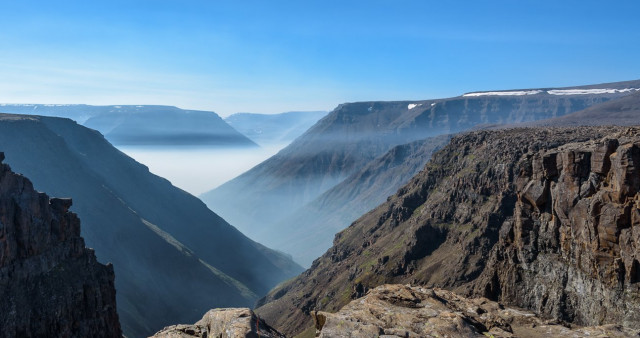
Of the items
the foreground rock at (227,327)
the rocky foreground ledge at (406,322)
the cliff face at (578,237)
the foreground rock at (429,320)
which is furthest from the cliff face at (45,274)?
the cliff face at (578,237)

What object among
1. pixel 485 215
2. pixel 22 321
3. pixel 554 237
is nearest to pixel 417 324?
pixel 554 237

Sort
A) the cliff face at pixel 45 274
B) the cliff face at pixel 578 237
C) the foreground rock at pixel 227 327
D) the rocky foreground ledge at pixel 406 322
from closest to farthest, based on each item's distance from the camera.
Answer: the foreground rock at pixel 227 327
the rocky foreground ledge at pixel 406 322
the cliff face at pixel 578 237
the cliff face at pixel 45 274

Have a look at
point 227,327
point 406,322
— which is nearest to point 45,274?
point 227,327

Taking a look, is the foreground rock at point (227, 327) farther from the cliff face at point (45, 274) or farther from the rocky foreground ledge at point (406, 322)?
the cliff face at point (45, 274)

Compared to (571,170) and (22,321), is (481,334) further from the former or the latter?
(22,321)

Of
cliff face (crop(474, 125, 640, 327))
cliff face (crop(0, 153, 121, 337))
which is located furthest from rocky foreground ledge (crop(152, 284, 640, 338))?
cliff face (crop(0, 153, 121, 337))

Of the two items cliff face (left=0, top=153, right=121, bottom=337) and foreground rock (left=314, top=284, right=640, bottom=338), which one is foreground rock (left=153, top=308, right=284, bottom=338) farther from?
cliff face (left=0, top=153, right=121, bottom=337)

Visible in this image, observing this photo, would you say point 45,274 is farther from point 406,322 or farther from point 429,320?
point 429,320
